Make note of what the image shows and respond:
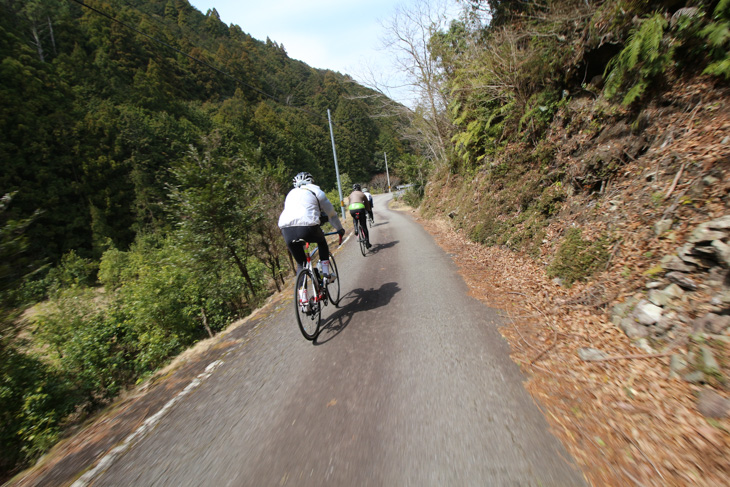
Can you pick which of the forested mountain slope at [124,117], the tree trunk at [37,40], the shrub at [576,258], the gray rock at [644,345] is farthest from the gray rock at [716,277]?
the tree trunk at [37,40]

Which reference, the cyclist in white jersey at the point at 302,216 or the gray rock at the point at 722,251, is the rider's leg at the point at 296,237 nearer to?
the cyclist in white jersey at the point at 302,216

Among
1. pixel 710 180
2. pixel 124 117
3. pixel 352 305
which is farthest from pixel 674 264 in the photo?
pixel 124 117

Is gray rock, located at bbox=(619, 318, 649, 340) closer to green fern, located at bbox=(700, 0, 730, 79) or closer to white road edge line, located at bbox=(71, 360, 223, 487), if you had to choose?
green fern, located at bbox=(700, 0, 730, 79)

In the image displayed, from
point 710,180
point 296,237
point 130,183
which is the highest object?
point 130,183

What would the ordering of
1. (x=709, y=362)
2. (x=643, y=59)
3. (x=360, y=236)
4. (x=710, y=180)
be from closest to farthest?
Answer: (x=709, y=362), (x=710, y=180), (x=643, y=59), (x=360, y=236)

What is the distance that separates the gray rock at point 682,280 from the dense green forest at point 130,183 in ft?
22.6

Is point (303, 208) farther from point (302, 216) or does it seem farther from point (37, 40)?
point (37, 40)

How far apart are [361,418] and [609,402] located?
1990mm

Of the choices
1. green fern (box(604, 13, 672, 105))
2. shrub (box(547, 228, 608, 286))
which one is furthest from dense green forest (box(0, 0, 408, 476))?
green fern (box(604, 13, 672, 105))

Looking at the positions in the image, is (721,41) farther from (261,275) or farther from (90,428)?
(261,275)

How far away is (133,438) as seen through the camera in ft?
7.99

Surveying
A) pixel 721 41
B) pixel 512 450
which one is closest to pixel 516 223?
pixel 721 41

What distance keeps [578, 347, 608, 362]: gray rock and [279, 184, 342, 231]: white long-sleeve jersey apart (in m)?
3.24

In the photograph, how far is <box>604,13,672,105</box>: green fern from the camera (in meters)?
4.06
